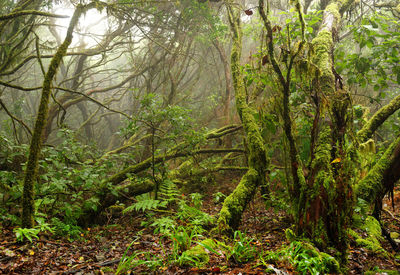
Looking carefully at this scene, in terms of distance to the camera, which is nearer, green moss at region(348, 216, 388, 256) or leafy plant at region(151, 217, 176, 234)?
green moss at region(348, 216, 388, 256)

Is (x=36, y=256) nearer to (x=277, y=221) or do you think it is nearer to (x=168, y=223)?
(x=168, y=223)

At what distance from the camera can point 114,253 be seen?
11.0ft

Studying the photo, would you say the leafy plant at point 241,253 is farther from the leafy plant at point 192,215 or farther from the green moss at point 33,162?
the green moss at point 33,162

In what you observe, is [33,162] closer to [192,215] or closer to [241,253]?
[192,215]

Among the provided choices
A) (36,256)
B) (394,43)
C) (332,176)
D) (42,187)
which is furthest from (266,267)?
(394,43)

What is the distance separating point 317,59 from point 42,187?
15.6 ft

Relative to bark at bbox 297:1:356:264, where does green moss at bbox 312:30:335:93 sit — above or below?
above

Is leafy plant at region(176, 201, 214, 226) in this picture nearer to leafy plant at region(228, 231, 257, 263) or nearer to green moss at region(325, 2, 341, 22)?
leafy plant at region(228, 231, 257, 263)

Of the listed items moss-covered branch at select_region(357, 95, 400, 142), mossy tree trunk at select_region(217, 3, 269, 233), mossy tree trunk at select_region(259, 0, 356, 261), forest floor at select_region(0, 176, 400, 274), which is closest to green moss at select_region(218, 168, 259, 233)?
mossy tree trunk at select_region(217, 3, 269, 233)

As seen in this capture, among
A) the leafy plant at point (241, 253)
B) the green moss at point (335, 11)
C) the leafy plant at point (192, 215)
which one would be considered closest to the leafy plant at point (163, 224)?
the leafy plant at point (192, 215)

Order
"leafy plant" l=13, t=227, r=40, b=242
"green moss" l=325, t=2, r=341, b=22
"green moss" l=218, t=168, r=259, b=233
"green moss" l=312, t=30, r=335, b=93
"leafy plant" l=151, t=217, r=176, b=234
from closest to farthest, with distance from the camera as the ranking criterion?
1. "leafy plant" l=13, t=227, r=40, b=242
2. "green moss" l=312, t=30, r=335, b=93
3. "green moss" l=218, t=168, r=259, b=233
4. "leafy plant" l=151, t=217, r=176, b=234
5. "green moss" l=325, t=2, r=341, b=22

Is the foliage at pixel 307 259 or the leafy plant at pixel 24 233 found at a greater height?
the leafy plant at pixel 24 233

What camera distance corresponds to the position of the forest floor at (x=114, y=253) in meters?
2.32

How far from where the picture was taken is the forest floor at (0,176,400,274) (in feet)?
7.60
